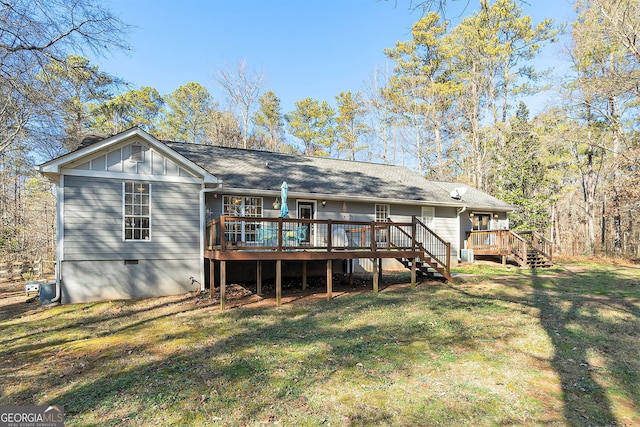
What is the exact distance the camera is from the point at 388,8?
3910mm

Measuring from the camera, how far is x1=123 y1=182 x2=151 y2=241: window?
9227mm

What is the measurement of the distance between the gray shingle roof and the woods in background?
4913mm

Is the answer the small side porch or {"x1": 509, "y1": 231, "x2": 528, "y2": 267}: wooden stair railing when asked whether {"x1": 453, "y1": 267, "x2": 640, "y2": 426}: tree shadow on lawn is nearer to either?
{"x1": 509, "y1": 231, "x2": 528, "y2": 267}: wooden stair railing

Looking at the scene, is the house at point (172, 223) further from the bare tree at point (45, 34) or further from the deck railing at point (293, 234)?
the bare tree at point (45, 34)

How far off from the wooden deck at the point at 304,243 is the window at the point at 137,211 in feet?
5.60

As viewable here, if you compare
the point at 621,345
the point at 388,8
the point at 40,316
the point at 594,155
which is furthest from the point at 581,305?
the point at 594,155

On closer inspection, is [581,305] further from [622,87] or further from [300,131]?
[300,131]

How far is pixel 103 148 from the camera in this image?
891 centimetres

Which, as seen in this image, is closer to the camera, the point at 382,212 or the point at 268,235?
the point at 268,235

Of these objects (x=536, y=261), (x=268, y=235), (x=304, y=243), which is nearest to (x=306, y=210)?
(x=304, y=243)

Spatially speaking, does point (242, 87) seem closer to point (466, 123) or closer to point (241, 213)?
point (466, 123)

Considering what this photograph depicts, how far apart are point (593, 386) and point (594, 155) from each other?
23726mm

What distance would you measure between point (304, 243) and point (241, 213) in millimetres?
2335

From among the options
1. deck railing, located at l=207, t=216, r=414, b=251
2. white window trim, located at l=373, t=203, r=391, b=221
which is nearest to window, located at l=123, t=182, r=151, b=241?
deck railing, located at l=207, t=216, r=414, b=251
